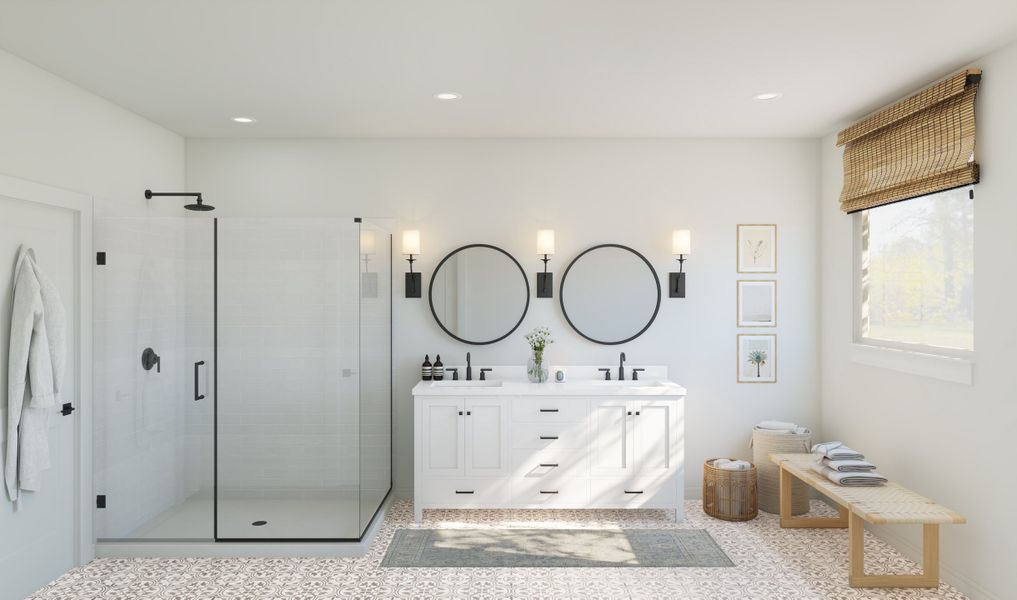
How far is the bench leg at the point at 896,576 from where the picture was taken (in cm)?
307

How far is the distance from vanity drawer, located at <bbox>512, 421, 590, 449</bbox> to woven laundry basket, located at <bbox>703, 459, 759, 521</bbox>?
0.91 m

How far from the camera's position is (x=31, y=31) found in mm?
2664

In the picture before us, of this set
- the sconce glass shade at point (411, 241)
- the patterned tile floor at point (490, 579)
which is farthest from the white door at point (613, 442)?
the sconce glass shade at point (411, 241)

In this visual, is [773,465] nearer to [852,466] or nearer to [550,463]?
[852,466]

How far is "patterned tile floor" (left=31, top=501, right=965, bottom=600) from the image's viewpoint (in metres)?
3.06

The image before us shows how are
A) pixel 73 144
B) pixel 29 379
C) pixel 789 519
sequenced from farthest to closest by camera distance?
pixel 789 519 → pixel 73 144 → pixel 29 379

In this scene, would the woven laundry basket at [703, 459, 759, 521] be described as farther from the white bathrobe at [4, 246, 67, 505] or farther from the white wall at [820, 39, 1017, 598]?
the white bathrobe at [4, 246, 67, 505]

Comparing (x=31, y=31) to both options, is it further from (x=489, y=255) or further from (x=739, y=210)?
(x=739, y=210)

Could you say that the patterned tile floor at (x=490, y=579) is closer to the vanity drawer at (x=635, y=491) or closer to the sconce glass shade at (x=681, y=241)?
the vanity drawer at (x=635, y=491)

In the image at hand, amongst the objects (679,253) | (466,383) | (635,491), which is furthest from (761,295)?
(466,383)

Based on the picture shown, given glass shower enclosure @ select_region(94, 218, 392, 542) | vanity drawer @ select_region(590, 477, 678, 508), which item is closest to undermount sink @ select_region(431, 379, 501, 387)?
glass shower enclosure @ select_region(94, 218, 392, 542)

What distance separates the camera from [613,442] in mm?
4012

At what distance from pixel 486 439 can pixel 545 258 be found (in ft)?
4.34

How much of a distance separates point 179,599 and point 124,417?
3.63 feet
